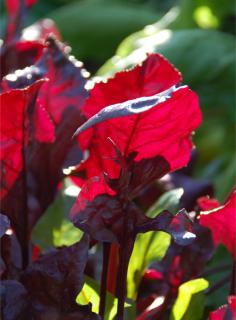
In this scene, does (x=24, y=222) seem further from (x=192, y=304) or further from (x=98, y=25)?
(x=98, y=25)

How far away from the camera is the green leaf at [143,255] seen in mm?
622

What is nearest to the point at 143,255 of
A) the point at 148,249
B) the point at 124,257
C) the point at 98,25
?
the point at 148,249

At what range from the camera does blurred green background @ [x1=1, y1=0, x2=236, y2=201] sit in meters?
1.12

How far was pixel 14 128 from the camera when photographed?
0.59m

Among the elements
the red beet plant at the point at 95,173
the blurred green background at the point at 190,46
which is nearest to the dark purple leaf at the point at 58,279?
the red beet plant at the point at 95,173

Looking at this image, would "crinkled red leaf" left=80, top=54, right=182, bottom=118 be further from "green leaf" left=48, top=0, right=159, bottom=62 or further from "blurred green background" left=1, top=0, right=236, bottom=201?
"green leaf" left=48, top=0, right=159, bottom=62

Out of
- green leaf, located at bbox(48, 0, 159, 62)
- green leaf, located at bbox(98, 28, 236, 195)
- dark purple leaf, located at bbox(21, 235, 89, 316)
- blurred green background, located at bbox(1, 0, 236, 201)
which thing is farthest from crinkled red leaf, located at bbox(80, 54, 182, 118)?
green leaf, located at bbox(48, 0, 159, 62)

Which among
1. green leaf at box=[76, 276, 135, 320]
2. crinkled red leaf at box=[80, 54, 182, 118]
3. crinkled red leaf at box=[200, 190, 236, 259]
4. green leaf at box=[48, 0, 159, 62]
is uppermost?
crinkled red leaf at box=[80, 54, 182, 118]

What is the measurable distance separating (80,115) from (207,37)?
0.58 m

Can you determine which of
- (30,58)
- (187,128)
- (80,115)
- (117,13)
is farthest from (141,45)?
(117,13)

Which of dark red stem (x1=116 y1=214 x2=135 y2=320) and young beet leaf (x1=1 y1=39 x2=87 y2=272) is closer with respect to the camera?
dark red stem (x1=116 y1=214 x2=135 y2=320)

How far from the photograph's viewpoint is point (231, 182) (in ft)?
3.24

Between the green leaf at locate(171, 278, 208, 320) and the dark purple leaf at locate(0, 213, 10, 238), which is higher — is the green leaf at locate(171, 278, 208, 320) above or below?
below

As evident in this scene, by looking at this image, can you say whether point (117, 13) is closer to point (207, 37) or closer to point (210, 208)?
point (207, 37)
